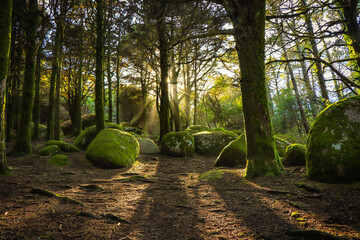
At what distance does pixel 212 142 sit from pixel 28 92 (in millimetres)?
8030

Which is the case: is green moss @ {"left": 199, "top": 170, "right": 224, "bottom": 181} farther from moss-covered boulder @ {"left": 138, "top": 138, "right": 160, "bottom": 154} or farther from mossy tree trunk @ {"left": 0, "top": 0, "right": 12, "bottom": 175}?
moss-covered boulder @ {"left": 138, "top": 138, "right": 160, "bottom": 154}

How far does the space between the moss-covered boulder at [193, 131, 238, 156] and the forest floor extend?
5200 mm

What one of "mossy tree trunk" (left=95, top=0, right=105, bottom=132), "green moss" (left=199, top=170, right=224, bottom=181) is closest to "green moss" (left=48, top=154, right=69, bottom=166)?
"mossy tree trunk" (left=95, top=0, right=105, bottom=132)

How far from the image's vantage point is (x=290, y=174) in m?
→ 4.25

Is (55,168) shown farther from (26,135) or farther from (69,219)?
(69,219)

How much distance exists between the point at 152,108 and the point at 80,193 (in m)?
20.0

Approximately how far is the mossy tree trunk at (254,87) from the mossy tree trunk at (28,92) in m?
7.34

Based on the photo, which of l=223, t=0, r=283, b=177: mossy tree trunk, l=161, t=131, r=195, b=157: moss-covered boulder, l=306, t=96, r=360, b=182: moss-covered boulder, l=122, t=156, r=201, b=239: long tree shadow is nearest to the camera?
l=122, t=156, r=201, b=239: long tree shadow

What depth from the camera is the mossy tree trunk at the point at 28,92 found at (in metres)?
6.86

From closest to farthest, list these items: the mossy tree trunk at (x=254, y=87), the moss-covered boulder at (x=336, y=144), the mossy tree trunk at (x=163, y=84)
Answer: the moss-covered boulder at (x=336, y=144)
the mossy tree trunk at (x=254, y=87)
the mossy tree trunk at (x=163, y=84)

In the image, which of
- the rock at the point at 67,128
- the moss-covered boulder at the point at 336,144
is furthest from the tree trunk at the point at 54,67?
the moss-covered boulder at the point at 336,144

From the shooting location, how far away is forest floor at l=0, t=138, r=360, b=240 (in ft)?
6.22

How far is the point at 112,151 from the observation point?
21.2 ft

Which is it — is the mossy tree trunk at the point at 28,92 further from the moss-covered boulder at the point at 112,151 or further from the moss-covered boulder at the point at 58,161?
the moss-covered boulder at the point at 112,151
